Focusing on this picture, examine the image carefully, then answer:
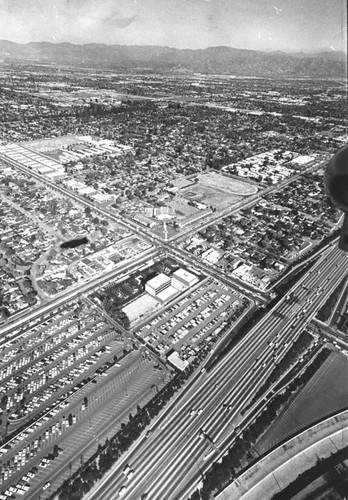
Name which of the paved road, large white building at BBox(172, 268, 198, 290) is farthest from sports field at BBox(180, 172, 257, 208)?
the paved road

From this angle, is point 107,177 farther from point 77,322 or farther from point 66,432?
point 66,432

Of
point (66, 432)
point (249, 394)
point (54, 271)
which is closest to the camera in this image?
point (66, 432)

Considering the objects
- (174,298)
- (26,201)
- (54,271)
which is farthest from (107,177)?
(174,298)

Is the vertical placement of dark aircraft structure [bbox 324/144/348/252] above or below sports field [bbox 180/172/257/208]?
above

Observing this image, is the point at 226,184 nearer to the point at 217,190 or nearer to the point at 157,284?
the point at 217,190

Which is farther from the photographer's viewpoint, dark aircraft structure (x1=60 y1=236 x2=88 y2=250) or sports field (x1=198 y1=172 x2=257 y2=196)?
sports field (x1=198 y1=172 x2=257 y2=196)

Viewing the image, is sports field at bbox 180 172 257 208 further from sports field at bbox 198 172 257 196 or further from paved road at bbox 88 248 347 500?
paved road at bbox 88 248 347 500

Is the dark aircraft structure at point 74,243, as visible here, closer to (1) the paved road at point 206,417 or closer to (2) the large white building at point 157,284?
(2) the large white building at point 157,284

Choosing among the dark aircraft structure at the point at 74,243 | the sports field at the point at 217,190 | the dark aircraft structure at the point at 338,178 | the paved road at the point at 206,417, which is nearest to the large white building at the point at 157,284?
the paved road at the point at 206,417
